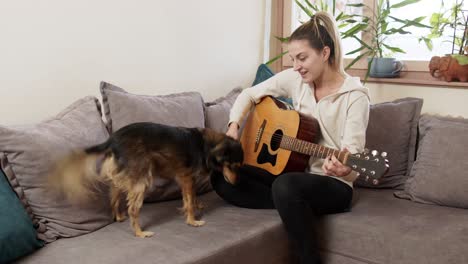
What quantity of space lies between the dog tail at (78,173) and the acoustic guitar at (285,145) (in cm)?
73

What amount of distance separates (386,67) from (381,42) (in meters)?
0.17

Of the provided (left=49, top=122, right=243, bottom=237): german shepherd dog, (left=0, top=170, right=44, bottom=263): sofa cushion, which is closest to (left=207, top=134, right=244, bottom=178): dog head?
(left=49, top=122, right=243, bottom=237): german shepherd dog

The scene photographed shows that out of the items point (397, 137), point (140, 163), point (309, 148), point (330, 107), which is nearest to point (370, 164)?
point (309, 148)

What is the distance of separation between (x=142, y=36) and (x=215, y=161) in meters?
0.98

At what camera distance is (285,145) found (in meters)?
2.13

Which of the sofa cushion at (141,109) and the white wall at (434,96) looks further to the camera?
the white wall at (434,96)

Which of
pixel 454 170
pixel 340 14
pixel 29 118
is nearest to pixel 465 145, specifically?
pixel 454 170

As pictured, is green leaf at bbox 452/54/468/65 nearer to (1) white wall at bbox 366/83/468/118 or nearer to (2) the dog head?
(1) white wall at bbox 366/83/468/118

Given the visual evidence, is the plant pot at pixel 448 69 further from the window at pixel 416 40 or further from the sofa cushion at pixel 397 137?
the sofa cushion at pixel 397 137

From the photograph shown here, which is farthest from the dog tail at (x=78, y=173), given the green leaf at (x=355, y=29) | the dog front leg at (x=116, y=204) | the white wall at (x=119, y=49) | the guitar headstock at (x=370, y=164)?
the green leaf at (x=355, y=29)

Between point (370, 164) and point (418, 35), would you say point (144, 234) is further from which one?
point (418, 35)

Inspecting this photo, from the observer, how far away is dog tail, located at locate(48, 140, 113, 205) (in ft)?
5.94

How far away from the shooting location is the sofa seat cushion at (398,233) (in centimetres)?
189

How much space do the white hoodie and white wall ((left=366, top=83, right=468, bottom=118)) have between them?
31.0 inches
